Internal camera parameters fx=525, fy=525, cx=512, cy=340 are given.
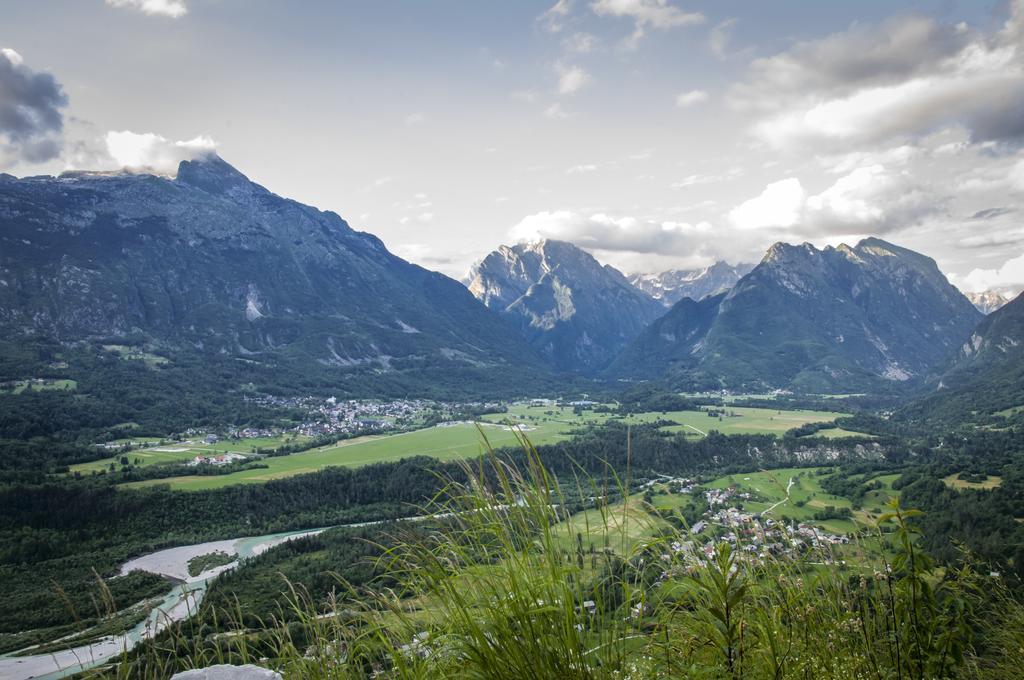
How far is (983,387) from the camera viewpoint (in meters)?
150

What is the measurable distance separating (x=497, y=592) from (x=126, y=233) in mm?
245047

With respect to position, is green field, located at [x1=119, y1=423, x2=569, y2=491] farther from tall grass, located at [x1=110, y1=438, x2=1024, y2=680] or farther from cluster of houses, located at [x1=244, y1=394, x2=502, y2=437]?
tall grass, located at [x1=110, y1=438, x2=1024, y2=680]

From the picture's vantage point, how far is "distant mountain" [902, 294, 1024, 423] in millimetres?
129625

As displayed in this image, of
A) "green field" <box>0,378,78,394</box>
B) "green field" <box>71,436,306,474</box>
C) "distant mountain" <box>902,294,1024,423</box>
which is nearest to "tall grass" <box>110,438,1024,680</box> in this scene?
"green field" <box>71,436,306,474</box>

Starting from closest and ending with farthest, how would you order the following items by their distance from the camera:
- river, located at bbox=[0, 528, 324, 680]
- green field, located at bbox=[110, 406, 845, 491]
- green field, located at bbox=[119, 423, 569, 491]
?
1. river, located at bbox=[0, 528, 324, 680]
2. green field, located at bbox=[119, 423, 569, 491]
3. green field, located at bbox=[110, 406, 845, 491]

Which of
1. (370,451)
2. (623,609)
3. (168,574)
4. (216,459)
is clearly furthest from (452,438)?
(623,609)

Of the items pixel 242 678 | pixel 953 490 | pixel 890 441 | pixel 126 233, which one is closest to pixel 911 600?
pixel 242 678

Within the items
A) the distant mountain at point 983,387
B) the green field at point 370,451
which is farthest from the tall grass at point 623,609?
the distant mountain at point 983,387

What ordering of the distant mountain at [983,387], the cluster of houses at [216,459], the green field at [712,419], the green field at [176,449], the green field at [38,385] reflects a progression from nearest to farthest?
the green field at [176,449] < the cluster of houses at [216,459] < the green field at [38,385] < the green field at [712,419] < the distant mountain at [983,387]

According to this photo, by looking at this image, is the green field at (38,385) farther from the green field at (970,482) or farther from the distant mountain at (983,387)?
the distant mountain at (983,387)

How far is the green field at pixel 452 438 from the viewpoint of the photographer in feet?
259

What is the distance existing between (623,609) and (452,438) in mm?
104978

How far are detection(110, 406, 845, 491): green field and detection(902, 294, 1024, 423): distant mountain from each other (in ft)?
87.7

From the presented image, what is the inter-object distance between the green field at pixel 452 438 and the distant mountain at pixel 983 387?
2673 cm
